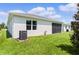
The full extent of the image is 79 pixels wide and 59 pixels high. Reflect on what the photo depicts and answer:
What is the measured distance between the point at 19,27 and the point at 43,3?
828 millimetres

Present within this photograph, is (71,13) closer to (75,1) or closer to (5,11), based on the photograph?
(75,1)

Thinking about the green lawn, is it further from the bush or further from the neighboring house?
the neighboring house

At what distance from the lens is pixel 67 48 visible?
20203mm

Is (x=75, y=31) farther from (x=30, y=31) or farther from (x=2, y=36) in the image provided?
(x=2, y=36)

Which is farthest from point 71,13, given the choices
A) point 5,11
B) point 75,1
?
point 5,11

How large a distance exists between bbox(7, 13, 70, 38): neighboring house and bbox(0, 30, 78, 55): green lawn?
128 mm

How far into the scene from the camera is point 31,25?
20.4 meters

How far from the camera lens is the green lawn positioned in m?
20.2

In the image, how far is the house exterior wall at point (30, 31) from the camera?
66.3 feet

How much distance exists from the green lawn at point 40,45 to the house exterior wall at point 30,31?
0.12 meters

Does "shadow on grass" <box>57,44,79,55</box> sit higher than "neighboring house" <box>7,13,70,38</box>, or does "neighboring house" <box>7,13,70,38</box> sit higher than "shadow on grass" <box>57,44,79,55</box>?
"neighboring house" <box>7,13,70,38</box>

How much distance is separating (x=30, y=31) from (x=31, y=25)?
153 millimetres

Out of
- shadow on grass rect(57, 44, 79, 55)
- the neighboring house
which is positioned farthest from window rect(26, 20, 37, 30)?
shadow on grass rect(57, 44, 79, 55)

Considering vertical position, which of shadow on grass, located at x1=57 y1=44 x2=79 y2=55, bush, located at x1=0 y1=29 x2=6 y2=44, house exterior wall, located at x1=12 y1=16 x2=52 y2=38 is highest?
house exterior wall, located at x1=12 y1=16 x2=52 y2=38
